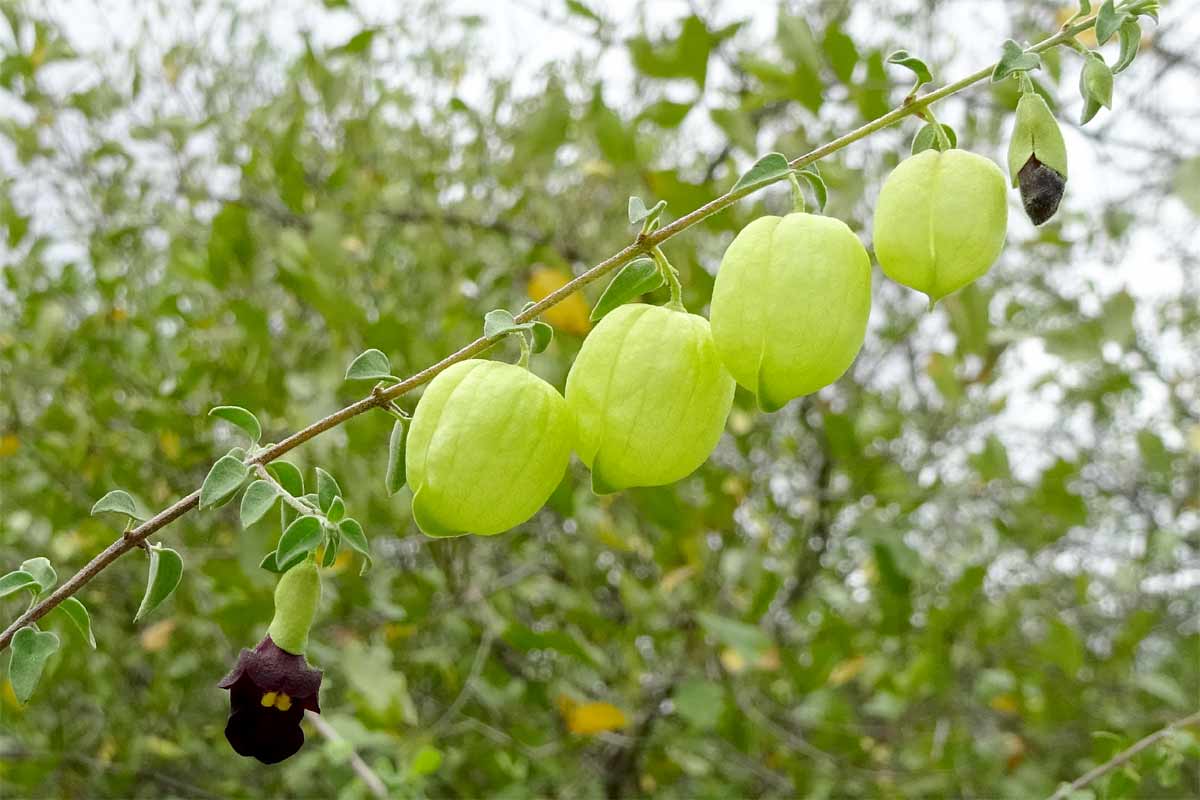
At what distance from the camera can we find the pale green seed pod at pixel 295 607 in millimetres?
632

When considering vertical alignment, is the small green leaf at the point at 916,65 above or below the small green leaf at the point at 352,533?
above

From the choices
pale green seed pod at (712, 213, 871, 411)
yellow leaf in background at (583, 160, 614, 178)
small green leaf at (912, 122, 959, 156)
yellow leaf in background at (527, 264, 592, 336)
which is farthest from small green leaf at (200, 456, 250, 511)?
yellow leaf in background at (583, 160, 614, 178)

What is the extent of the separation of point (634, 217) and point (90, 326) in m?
1.85

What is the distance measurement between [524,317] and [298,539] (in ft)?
0.55

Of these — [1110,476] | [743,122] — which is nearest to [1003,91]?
[743,122]

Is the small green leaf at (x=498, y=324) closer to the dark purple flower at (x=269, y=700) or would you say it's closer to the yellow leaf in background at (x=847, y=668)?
the dark purple flower at (x=269, y=700)

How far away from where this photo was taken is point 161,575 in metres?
0.58

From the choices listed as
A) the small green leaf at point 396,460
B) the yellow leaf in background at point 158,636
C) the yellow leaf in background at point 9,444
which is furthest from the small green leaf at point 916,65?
the yellow leaf in background at point 9,444

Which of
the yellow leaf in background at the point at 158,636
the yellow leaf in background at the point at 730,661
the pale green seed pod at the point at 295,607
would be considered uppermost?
the pale green seed pod at the point at 295,607

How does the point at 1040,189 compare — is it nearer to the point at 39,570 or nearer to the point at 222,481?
the point at 222,481

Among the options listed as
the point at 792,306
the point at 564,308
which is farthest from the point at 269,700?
the point at 564,308

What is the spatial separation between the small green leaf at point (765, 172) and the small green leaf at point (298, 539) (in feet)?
0.92

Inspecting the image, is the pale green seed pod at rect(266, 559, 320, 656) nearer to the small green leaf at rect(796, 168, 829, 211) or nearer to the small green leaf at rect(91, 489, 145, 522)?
the small green leaf at rect(91, 489, 145, 522)

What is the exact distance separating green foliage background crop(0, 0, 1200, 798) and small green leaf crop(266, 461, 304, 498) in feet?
3.16
